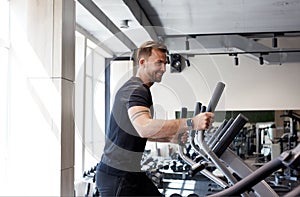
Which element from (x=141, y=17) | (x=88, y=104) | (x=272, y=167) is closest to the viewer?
(x=272, y=167)

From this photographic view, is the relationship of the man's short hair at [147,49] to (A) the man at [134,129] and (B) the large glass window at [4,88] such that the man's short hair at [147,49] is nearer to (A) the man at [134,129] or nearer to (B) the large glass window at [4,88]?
(A) the man at [134,129]

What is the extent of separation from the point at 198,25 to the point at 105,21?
4.62 ft

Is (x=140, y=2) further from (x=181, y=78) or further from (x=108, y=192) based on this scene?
(x=108, y=192)

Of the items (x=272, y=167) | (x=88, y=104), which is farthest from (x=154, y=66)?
(x=88, y=104)

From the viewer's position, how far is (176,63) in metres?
7.30

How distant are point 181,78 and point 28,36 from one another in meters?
4.73

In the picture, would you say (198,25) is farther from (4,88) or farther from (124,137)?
(124,137)

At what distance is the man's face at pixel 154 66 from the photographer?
222cm

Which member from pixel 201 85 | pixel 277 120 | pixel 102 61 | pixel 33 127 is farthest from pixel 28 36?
pixel 277 120

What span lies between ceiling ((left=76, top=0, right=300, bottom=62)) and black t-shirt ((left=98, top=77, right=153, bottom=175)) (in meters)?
2.41

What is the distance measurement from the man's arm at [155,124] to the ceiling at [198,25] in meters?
2.56

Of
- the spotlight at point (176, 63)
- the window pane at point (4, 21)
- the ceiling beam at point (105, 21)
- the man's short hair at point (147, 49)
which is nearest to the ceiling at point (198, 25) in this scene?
the ceiling beam at point (105, 21)

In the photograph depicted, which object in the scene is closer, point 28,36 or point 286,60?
point 28,36

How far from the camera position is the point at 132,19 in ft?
16.7
